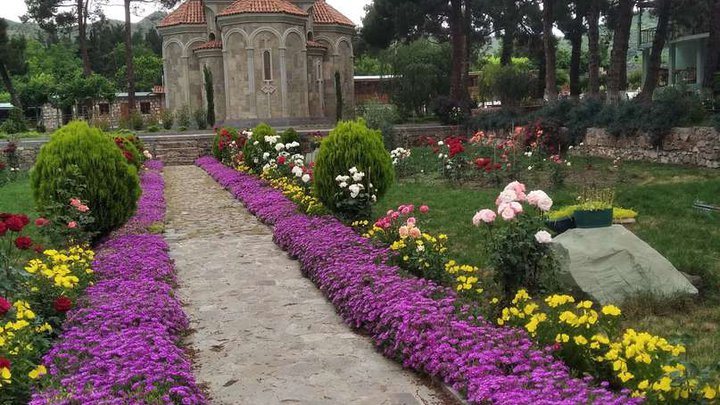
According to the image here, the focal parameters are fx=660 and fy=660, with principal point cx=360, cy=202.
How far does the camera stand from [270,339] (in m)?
5.50

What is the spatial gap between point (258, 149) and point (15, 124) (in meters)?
26.4

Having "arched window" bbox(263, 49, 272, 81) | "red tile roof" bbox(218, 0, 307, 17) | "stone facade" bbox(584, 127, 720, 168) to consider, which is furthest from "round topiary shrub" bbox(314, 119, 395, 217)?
"red tile roof" bbox(218, 0, 307, 17)

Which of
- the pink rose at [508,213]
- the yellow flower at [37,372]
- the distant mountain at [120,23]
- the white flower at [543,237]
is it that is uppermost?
the distant mountain at [120,23]

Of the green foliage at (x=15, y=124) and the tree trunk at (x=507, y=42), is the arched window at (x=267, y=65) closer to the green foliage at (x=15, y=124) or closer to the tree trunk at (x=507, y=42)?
the tree trunk at (x=507, y=42)

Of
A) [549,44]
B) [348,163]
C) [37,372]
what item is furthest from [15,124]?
[37,372]

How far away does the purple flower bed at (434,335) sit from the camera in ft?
12.4

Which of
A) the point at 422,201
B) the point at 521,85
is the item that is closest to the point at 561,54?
the point at 521,85

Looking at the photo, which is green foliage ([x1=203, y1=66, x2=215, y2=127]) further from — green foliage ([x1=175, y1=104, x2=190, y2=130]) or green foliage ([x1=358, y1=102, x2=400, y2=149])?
green foliage ([x1=358, y1=102, x2=400, y2=149])

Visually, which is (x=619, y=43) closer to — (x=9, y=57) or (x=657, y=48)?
(x=657, y=48)

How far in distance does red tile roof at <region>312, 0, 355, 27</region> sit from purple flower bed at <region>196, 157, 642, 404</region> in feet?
96.2

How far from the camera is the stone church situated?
102 feet

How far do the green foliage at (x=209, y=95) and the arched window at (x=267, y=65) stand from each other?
2.91 m

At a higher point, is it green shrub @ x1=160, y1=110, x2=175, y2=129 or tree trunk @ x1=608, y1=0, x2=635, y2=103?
tree trunk @ x1=608, y1=0, x2=635, y2=103

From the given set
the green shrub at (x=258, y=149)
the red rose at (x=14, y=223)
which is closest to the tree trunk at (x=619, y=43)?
the green shrub at (x=258, y=149)
